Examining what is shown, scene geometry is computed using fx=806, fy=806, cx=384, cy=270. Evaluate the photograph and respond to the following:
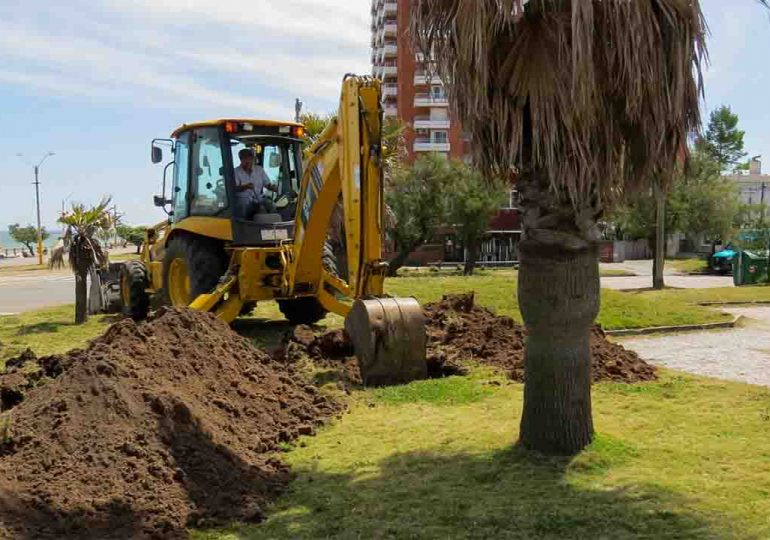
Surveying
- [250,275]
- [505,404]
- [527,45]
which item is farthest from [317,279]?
[527,45]

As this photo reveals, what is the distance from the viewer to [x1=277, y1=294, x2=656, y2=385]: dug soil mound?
9875mm

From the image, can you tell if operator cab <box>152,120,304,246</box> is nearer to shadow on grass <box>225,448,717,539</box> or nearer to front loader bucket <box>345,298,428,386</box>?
front loader bucket <box>345,298,428,386</box>

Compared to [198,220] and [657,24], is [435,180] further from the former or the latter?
[657,24]

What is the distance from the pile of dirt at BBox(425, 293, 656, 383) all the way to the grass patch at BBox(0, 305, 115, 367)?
18.5 ft

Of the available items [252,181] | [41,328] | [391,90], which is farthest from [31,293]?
[391,90]

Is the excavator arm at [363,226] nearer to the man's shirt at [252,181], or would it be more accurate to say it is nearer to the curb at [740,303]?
the man's shirt at [252,181]

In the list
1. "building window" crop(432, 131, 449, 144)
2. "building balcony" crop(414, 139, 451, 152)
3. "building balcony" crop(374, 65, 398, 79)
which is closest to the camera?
"building balcony" crop(414, 139, 451, 152)

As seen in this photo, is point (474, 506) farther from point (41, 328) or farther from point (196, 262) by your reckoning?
point (41, 328)

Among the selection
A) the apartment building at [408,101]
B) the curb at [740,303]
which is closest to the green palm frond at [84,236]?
the curb at [740,303]

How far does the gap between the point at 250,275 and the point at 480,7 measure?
22.8 ft

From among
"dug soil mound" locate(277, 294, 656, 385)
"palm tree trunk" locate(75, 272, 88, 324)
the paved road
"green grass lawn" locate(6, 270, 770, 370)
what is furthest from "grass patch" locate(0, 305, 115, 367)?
the paved road

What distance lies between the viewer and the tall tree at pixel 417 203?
38562 millimetres

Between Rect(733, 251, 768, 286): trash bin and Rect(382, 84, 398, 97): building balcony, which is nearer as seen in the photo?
Rect(733, 251, 768, 286): trash bin

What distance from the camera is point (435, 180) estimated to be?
39.8m
